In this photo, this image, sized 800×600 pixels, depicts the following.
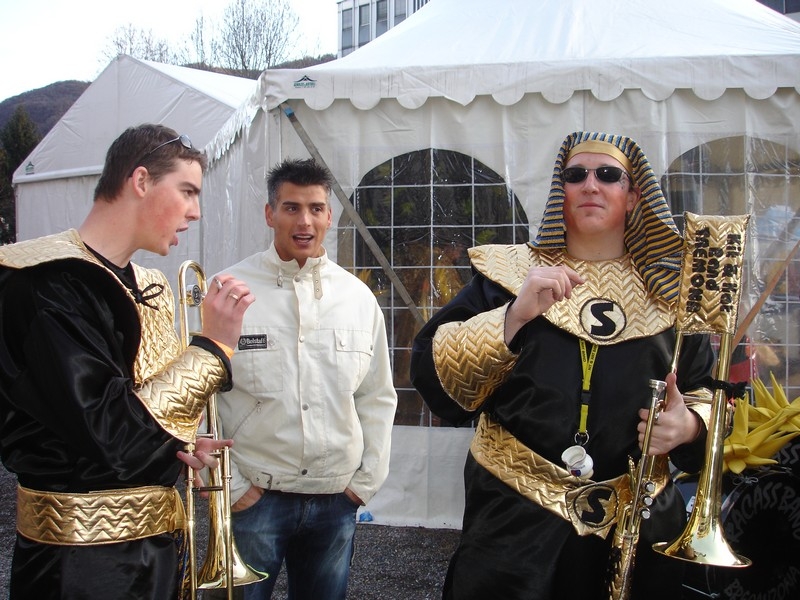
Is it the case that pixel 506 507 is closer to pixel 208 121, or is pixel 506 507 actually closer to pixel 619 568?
pixel 619 568

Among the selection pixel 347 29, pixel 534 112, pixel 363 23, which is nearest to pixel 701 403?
pixel 534 112

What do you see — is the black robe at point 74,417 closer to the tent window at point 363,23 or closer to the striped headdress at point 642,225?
the striped headdress at point 642,225

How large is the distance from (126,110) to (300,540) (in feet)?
31.8

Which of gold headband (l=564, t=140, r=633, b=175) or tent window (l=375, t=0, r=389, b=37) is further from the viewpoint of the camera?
tent window (l=375, t=0, r=389, b=37)

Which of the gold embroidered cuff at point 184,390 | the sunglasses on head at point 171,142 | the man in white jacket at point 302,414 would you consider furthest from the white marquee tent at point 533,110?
the gold embroidered cuff at point 184,390

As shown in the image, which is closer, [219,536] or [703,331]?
[703,331]

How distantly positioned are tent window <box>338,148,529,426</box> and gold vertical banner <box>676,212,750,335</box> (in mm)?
2961

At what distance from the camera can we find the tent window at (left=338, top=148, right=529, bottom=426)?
5074 millimetres

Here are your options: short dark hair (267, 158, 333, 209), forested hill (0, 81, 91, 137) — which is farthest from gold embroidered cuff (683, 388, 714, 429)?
forested hill (0, 81, 91, 137)

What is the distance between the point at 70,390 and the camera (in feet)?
5.44

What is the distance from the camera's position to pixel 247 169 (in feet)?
17.5

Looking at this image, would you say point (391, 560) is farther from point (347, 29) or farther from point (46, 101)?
point (347, 29)

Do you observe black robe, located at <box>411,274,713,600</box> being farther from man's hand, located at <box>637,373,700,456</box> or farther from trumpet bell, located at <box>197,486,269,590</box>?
trumpet bell, located at <box>197,486,269,590</box>

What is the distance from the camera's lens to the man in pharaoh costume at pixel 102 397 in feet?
5.56
